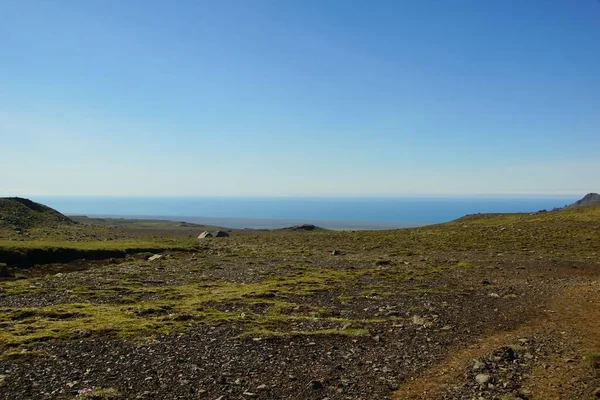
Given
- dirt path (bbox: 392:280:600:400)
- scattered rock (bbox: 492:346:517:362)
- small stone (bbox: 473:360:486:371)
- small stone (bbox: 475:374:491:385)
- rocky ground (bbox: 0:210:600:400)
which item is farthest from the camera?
scattered rock (bbox: 492:346:517:362)

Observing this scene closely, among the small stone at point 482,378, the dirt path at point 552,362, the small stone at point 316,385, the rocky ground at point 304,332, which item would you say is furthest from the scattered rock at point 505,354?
the small stone at point 316,385

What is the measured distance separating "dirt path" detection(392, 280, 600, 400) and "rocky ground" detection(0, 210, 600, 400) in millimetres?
63

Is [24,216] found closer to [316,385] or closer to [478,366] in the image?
[316,385]

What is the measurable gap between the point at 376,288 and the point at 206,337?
46.5 feet

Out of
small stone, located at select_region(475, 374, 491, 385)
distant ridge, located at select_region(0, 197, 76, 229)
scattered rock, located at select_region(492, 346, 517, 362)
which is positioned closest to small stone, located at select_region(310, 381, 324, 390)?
small stone, located at select_region(475, 374, 491, 385)

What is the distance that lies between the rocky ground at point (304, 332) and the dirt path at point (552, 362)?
63 millimetres

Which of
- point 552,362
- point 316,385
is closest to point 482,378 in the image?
point 552,362

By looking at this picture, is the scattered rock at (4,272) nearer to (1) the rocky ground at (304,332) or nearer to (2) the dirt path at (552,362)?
(1) the rocky ground at (304,332)

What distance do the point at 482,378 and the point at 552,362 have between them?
3322 millimetres

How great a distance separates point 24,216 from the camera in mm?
85312

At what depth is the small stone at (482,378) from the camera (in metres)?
13.0

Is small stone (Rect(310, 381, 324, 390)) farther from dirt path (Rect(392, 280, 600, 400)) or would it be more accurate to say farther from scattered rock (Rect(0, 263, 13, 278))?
scattered rock (Rect(0, 263, 13, 278))

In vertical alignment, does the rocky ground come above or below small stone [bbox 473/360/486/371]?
below

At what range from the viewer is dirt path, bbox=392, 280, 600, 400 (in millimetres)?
12500
